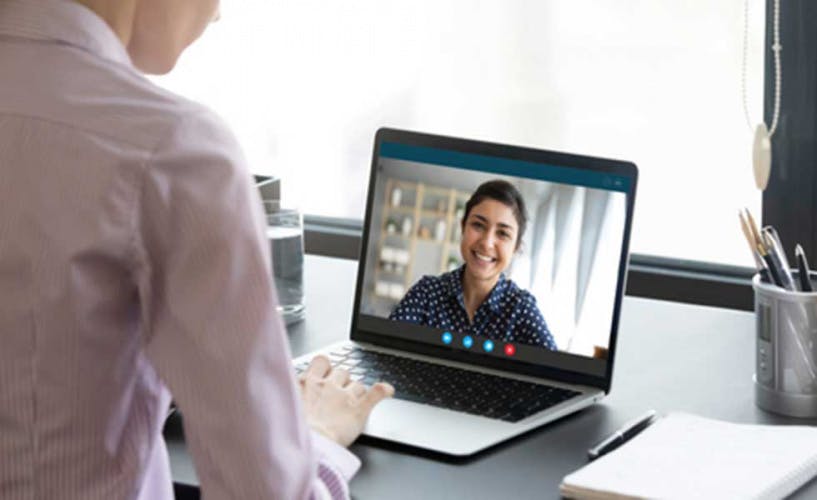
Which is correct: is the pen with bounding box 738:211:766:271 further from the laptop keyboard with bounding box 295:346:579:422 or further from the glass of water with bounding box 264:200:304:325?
the glass of water with bounding box 264:200:304:325

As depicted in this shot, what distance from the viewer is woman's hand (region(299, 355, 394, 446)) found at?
4.33ft

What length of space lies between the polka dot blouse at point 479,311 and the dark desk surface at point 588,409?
0.38 feet

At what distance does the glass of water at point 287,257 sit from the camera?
69.9 inches

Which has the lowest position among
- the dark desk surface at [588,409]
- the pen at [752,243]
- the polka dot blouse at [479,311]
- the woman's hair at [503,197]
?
the dark desk surface at [588,409]

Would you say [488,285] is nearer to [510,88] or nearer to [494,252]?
[494,252]

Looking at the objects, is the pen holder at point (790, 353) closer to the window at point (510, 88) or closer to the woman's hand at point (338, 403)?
the woman's hand at point (338, 403)

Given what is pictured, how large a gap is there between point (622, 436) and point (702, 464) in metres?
0.11

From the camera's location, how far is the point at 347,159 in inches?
99.0

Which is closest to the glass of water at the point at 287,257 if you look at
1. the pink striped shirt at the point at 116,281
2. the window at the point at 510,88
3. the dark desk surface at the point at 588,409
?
the dark desk surface at the point at 588,409

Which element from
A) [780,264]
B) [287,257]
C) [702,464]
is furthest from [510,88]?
[702,464]

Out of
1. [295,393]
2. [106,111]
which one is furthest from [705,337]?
[106,111]

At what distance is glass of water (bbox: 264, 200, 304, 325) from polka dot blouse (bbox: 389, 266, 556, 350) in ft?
0.73

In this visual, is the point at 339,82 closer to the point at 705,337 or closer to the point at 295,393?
the point at 705,337

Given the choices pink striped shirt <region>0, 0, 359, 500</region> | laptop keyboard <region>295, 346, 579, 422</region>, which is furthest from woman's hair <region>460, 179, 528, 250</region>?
pink striped shirt <region>0, 0, 359, 500</region>
